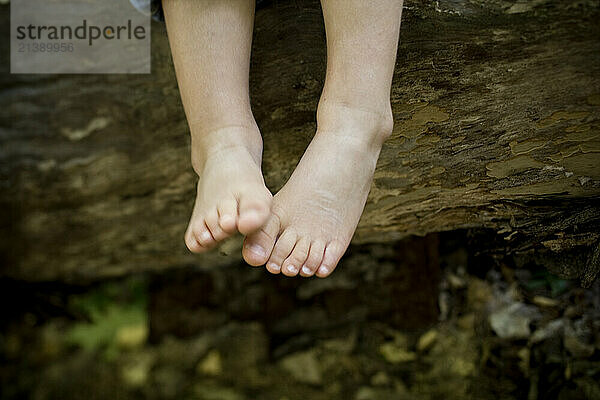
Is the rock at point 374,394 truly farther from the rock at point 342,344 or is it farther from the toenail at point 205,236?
the toenail at point 205,236

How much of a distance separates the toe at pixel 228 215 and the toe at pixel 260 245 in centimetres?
3

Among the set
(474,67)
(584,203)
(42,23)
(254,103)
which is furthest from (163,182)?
(584,203)

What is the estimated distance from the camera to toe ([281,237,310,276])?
857 mm

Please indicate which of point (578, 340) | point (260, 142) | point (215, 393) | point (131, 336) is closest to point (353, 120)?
point (260, 142)

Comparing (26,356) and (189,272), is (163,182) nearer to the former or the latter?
(189,272)

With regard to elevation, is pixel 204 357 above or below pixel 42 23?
below

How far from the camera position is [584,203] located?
1074 millimetres

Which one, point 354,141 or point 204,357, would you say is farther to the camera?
point 204,357

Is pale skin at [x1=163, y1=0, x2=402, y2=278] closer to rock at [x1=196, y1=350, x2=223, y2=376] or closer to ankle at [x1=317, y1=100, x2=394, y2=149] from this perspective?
ankle at [x1=317, y1=100, x2=394, y2=149]

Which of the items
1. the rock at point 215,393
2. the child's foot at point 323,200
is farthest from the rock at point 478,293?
the child's foot at point 323,200

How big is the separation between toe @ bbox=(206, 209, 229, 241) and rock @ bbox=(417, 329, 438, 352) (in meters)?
1.11

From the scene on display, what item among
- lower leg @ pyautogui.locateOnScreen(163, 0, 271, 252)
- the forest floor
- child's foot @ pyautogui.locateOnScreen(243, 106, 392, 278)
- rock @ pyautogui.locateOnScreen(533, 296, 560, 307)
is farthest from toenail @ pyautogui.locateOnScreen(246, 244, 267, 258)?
rock @ pyautogui.locateOnScreen(533, 296, 560, 307)

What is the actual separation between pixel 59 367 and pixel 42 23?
111 cm

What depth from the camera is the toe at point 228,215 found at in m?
0.82
